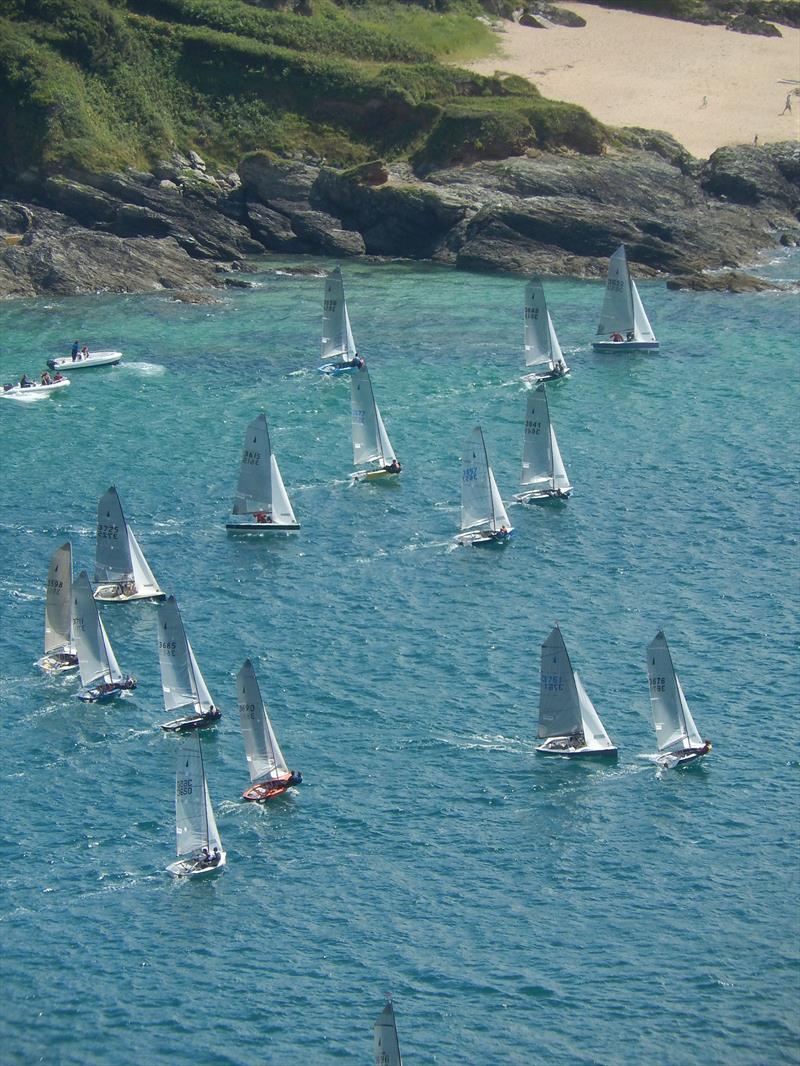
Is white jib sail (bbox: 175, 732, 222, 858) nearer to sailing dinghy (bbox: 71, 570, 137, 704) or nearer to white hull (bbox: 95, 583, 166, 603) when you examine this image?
sailing dinghy (bbox: 71, 570, 137, 704)

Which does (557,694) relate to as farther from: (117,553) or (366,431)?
(366,431)

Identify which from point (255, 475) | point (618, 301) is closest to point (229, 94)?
point (618, 301)

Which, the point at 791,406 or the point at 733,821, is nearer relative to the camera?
the point at 733,821

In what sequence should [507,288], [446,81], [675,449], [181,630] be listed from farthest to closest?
[446,81] → [507,288] → [675,449] → [181,630]

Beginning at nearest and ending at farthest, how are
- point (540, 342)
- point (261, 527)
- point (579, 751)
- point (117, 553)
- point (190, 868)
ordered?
point (190, 868), point (579, 751), point (117, 553), point (261, 527), point (540, 342)

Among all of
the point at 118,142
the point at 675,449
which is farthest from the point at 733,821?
the point at 118,142

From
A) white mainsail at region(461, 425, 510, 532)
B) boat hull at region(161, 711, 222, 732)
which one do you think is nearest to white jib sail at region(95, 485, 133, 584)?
boat hull at region(161, 711, 222, 732)

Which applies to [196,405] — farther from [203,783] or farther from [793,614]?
[203,783]
